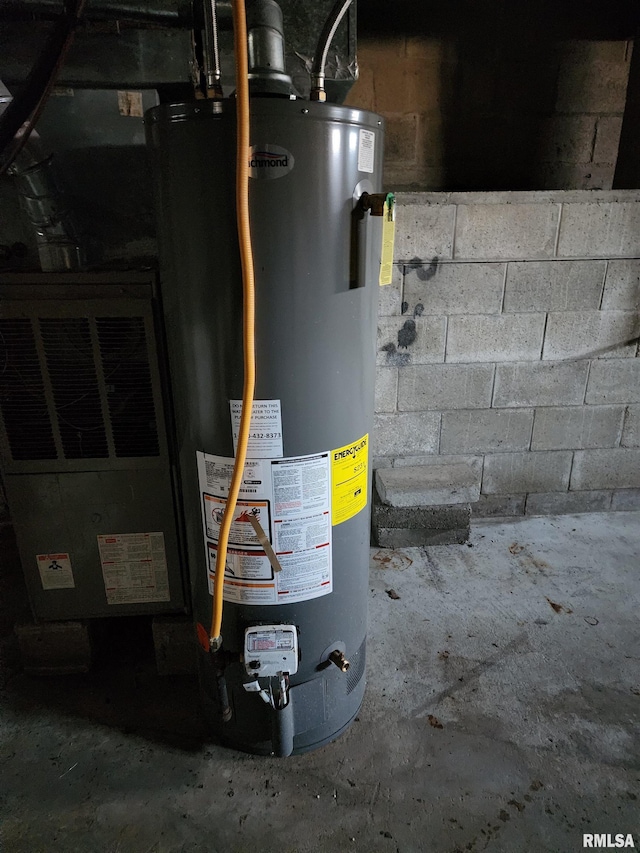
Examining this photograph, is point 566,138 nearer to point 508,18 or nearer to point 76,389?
point 508,18

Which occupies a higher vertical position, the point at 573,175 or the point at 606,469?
the point at 573,175

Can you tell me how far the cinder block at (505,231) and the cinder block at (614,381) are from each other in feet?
1.83

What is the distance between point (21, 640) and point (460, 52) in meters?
2.64

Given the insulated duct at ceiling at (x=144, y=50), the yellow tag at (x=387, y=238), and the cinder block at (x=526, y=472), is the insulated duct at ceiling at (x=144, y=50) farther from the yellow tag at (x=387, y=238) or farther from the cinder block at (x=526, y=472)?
the cinder block at (x=526, y=472)

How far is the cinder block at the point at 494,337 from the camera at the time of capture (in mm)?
2059

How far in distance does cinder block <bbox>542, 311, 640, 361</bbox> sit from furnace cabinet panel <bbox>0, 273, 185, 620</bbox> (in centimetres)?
160

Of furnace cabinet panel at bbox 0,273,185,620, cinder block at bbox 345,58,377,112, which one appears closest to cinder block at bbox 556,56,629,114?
cinder block at bbox 345,58,377,112

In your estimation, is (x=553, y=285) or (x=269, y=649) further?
(x=553, y=285)

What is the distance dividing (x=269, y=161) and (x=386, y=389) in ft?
4.34

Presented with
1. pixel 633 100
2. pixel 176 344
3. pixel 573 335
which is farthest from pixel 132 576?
pixel 633 100

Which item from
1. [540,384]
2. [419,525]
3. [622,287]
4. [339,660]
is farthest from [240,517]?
[622,287]

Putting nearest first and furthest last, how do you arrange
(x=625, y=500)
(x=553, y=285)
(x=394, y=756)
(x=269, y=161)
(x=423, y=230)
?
1. (x=269, y=161)
2. (x=394, y=756)
3. (x=423, y=230)
4. (x=553, y=285)
5. (x=625, y=500)

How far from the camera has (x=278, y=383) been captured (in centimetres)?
98

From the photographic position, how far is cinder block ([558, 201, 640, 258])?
77.8 inches
